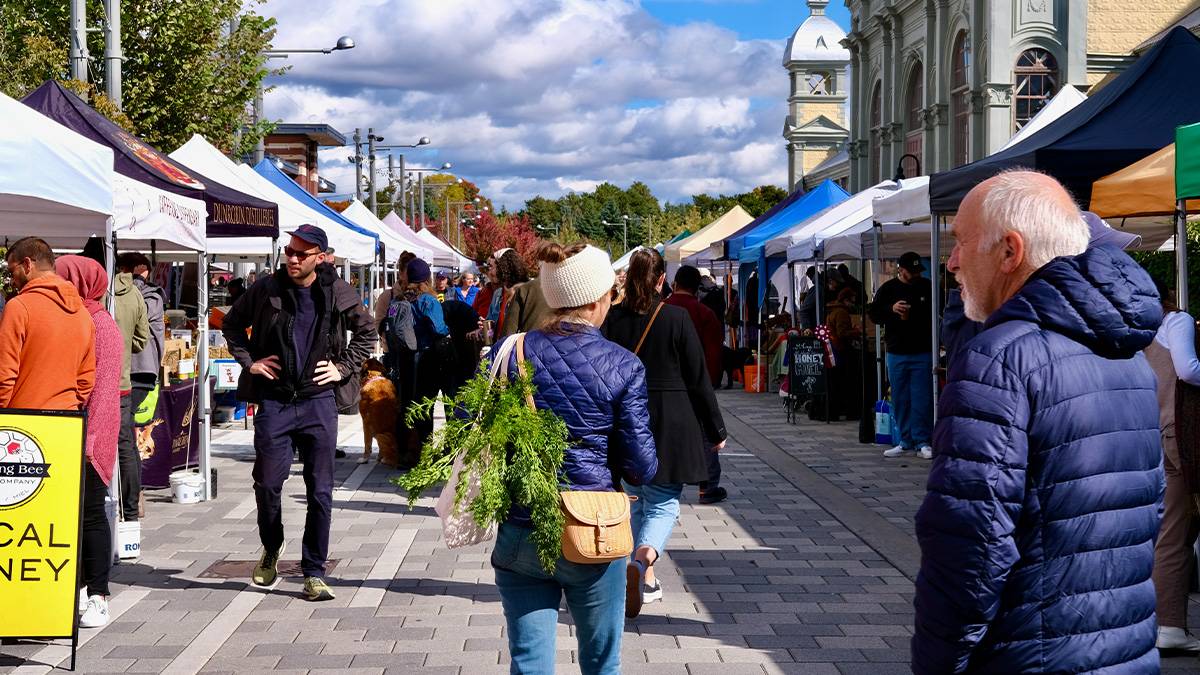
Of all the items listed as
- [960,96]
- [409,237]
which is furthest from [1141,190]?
[960,96]

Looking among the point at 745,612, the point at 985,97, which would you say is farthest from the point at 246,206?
the point at 985,97

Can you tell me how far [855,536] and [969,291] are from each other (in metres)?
6.59

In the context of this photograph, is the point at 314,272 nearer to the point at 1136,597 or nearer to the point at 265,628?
the point at 265,628

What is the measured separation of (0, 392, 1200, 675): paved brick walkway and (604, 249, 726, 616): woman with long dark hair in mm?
456

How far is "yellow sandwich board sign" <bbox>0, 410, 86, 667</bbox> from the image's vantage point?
586cm

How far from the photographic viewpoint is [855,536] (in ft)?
30.1

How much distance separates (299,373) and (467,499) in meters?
3.18

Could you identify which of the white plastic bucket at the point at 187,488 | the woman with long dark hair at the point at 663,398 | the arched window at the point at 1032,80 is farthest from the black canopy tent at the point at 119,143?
the arched window at the point at 1032,80

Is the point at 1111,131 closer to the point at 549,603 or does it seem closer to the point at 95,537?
the point at 549,603

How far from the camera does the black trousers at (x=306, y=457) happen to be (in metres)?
7.12

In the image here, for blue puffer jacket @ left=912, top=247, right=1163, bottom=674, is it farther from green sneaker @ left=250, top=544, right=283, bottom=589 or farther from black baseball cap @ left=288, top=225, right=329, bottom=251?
green sneaker @ left=250, top=544, right=283, bottom=589

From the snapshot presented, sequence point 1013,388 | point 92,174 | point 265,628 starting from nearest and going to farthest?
point 1013,388 < point 265,628 < point 92,174

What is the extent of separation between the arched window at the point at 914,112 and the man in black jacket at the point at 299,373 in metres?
35.9

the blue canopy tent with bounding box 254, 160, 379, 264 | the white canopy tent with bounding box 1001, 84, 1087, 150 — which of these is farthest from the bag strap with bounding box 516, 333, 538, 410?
the blue canopy tent with bounding box 254, 160, 379, 264
